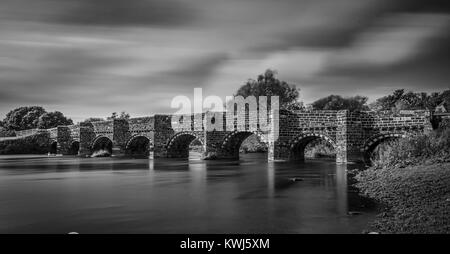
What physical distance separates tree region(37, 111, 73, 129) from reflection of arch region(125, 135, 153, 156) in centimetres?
3779

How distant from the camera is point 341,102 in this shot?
66.7 m

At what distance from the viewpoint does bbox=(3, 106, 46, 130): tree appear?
80.2m

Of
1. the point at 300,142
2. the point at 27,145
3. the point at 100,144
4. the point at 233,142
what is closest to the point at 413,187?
the point at 300,142

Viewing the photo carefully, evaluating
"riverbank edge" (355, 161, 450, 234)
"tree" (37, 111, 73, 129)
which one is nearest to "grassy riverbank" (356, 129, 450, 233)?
"riverbank edge" (355, 161, 450, 234)

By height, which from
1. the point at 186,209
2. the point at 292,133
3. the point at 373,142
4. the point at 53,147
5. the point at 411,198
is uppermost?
the point at 292,133

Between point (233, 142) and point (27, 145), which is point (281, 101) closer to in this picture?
point (233, 142)

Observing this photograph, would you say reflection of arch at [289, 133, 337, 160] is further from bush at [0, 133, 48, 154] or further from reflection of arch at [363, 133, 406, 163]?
bush at [0, 133, 48, 154]

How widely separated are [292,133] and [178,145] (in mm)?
15318

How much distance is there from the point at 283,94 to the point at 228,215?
2426 inches

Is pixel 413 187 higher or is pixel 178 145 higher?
pixel 178 145

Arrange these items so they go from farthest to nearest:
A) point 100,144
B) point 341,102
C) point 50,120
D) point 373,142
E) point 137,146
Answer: point 50,120, point 341,102, point 100,144, point 137,146, point 373,142
